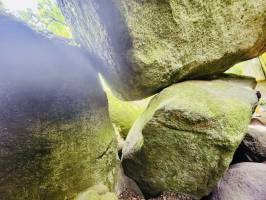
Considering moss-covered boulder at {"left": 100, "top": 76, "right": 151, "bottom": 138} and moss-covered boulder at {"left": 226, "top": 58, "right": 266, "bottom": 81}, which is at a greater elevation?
moss-covered boulder at {"left": 100, "top": 76, "right": 151, "bottom": 138}

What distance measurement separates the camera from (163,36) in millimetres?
4133

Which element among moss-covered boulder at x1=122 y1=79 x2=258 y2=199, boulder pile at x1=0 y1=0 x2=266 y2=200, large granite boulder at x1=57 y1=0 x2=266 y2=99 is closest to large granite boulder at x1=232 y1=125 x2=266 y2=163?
boulder pile at x1=0 y1=0 x2=266 y2=200

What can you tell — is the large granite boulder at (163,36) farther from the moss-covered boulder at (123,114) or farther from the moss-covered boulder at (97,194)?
the moss-covered boulder at (123,114)

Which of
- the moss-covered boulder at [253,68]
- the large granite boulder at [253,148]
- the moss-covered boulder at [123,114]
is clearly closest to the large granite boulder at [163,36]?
the large granite boulder at [253,148]

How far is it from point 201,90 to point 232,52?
37.4 inches

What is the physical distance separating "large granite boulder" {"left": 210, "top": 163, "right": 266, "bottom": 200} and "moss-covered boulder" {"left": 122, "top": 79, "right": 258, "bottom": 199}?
331 millimetres

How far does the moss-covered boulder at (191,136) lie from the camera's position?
387 cm

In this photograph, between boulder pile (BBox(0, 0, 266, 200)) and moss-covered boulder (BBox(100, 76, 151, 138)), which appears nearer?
boulder pile (BBox(0, 0, 266, 200))

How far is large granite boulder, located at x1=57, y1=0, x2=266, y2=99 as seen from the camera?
385cm

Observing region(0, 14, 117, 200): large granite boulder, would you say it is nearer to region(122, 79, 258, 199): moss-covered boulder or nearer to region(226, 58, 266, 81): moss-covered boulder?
region(122, 79, 258, 199): moss-covered boulder

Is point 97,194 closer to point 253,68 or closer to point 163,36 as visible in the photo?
point 163,36

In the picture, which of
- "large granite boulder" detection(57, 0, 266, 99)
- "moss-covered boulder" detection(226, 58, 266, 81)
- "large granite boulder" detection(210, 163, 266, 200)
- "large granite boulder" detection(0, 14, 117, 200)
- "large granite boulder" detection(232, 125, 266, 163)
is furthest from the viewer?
"moss-covered boulder" detection(226, 58, 266, 81)

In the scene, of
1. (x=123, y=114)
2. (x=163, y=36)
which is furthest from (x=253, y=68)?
(x=163, y=36)

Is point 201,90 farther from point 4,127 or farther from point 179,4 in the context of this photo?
point 4,127
